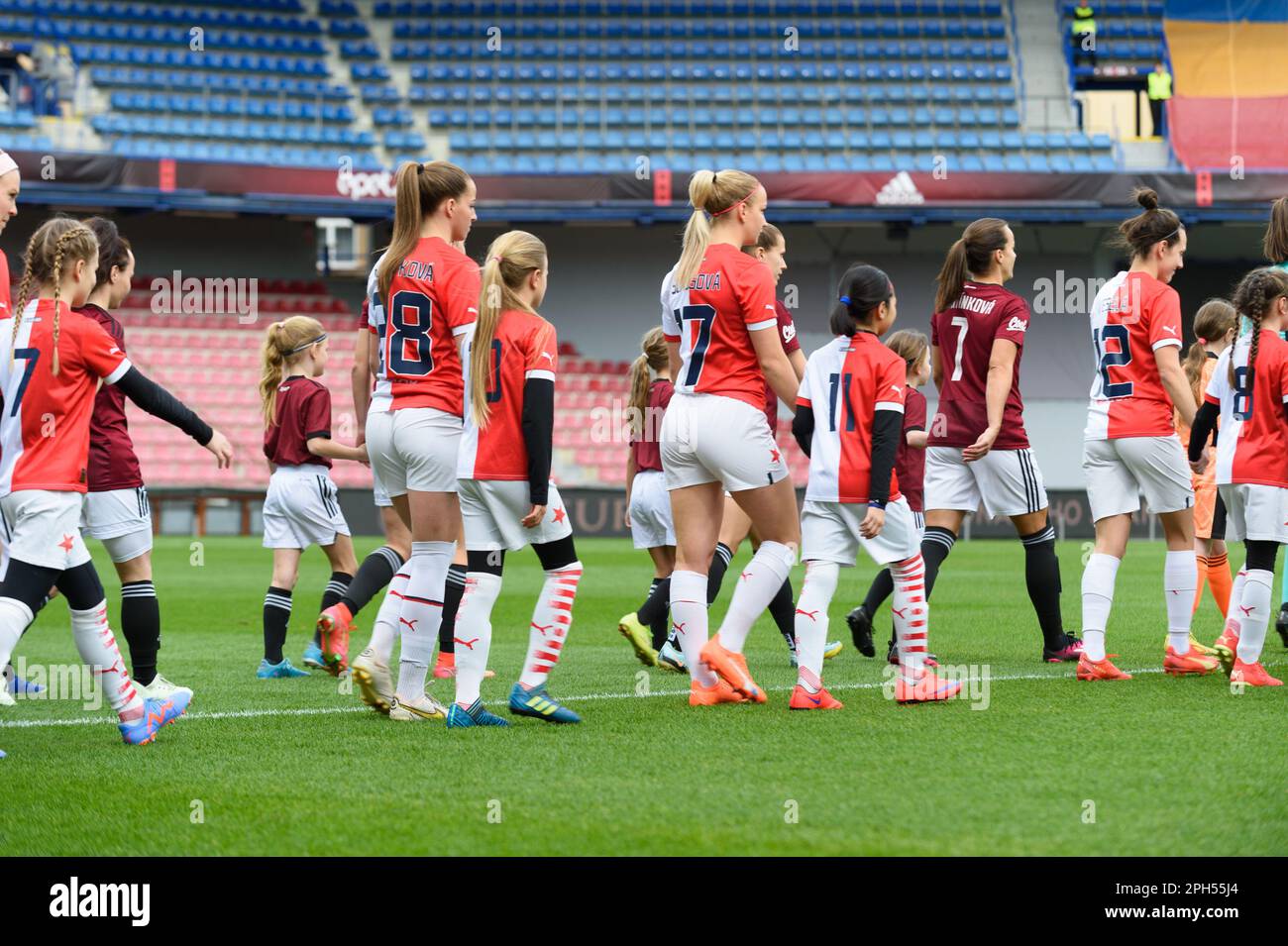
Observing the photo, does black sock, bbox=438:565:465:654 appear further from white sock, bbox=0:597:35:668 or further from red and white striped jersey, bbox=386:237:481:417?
white sock, bbox=0:597:35:668

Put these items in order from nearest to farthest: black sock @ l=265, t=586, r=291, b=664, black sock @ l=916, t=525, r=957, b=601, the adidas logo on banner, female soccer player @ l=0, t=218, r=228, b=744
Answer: female soccer player @ l=0, t=218, r=228, b=744 → black sock @ l=916, t=525, r=957, b=601 → black sock @ l=265, t=586, r=291, b=664 → the adidas logo on banner

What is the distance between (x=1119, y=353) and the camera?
21.1 ft

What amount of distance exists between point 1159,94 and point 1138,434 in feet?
81.0

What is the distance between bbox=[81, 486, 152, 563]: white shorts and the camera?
5.73 meters

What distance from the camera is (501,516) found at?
529cm

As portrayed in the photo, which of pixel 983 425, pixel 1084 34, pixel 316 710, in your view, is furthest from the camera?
pixel 1084 34

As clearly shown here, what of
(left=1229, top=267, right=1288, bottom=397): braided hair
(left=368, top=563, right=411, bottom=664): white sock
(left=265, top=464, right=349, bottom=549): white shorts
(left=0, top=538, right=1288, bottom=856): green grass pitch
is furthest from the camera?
(left=265, top=464, right=349, bottom=549): white shorts

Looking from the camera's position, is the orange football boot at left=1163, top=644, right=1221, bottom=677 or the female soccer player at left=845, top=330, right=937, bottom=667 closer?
the orange football boot at left=1163, top=644, right=1221, bottom=677

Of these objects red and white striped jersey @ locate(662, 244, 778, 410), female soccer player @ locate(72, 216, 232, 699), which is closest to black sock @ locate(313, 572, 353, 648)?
female soccer player @ locate(72, 216, 232, 699)

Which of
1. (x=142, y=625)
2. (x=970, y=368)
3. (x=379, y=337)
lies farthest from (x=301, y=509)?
(x=970, y=368)

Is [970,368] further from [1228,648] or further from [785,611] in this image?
[1228,648]

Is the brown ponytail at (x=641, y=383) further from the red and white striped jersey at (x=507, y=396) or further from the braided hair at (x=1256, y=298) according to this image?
the braided hair at (x=1256, y=298)

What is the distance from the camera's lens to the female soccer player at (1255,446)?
19.7ft

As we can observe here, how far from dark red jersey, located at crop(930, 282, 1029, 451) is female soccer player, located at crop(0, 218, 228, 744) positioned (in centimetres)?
352
